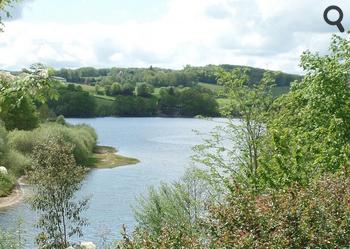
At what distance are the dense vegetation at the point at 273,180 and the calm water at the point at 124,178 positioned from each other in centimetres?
271

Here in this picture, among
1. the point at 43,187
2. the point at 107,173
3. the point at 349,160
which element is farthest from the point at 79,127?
the point at 349,160

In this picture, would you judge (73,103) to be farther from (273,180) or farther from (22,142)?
(273,180)

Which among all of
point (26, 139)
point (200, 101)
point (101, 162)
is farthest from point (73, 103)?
point (26, 139)

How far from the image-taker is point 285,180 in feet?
47.5

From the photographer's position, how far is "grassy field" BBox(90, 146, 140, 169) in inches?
3189

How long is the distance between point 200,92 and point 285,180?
179m

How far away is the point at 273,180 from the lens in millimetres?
15781

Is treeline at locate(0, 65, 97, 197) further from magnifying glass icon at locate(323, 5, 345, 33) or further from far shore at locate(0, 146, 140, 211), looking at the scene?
magnifying glass icon at locate(323, 5, 345, 33)

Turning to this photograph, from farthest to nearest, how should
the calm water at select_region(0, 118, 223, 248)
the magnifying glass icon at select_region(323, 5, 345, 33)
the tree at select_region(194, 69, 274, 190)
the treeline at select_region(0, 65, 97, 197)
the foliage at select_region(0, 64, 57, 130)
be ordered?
the treeline at select_region(0, 65, 97, 197), the calm water at select_region(0, 118, 223, 248), the tree at select_region(194, 69, 274, 190), the magnifying glass icon at select_region(323, 5, 345, 33), the foliage at select_region(0, 64, 57, 130)

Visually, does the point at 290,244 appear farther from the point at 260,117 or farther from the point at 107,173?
the point at 107,173

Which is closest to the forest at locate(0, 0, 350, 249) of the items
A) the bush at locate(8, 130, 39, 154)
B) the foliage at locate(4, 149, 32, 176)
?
the foliage at locate(4, 149, 32, 176)

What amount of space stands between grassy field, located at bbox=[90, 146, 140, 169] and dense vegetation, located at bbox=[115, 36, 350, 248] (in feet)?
166

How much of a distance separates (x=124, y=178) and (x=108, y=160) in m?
18.8

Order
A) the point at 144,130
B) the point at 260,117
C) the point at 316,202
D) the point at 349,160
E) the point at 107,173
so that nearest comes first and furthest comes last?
the point at 316,202 < the point at 349,160 < the point at 260,117 < the point at 107,173 < the point at 144,130
